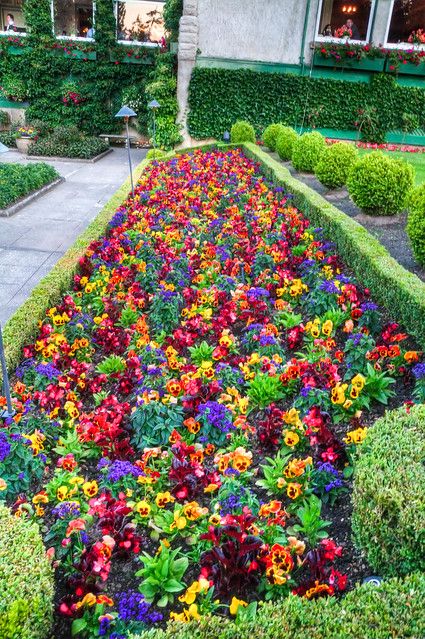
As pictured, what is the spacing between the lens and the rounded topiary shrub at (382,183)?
7305mm

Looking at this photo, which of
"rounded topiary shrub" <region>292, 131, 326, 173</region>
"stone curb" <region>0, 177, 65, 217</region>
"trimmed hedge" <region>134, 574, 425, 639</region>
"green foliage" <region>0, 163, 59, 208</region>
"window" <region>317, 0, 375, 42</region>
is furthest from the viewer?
"window" <region>317, 0, 375, 42</region>

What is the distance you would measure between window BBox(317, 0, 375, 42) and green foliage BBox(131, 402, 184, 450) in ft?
56.1

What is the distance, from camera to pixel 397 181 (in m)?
7.32

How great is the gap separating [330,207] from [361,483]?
218 inches

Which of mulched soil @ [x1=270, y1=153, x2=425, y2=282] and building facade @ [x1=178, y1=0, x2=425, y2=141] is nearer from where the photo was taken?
mulched soil @ [x1=270, y1=153, x2=425, y2=282]

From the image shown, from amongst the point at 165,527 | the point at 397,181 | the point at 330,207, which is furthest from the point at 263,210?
the point at 165,527

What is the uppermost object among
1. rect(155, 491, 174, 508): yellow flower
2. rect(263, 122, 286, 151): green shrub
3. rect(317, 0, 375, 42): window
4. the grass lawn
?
rect(317, 0, 375, 42): window

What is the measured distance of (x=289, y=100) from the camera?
16438 millimetres

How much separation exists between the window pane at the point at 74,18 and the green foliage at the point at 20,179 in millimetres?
9759

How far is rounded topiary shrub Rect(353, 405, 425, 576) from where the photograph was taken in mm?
2314

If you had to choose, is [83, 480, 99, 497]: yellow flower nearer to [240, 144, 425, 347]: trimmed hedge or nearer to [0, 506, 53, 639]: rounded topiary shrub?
[0, 506, 53, 639]: rounded topiary shrub

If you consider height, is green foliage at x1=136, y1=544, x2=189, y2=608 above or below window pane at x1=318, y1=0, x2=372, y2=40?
below

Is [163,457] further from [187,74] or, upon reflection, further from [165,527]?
[187,74]

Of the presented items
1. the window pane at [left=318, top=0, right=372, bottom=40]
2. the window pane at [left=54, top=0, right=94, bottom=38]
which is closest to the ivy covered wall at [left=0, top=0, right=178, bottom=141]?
the window pane at [left=54, top=0, right=94, bottom=38]
